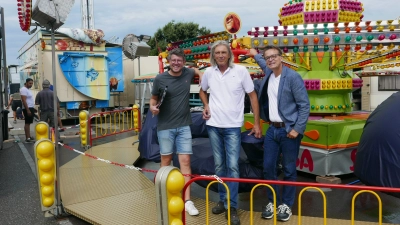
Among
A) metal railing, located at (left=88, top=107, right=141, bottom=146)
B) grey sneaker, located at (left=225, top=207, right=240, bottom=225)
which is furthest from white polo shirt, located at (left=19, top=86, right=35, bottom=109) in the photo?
grey sneaker, located at (left=225, top=207, right=240, bottom=225)

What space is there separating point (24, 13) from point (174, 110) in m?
1.99

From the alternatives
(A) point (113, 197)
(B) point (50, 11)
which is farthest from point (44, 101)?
(B) point (50, 11)

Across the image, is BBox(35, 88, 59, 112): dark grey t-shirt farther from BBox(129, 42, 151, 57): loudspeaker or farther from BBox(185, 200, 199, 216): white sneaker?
BBox(185, 200, 199, 216): white sneaker

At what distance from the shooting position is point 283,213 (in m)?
4.04

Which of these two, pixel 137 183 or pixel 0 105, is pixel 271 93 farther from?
pixel 0 105

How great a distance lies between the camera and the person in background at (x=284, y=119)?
391 cm

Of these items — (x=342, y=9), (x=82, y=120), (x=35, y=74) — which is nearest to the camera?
(x=342, y=9)

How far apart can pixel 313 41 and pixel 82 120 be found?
5.78 m

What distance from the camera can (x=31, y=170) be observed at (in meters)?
7.37

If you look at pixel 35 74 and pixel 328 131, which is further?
pixel 35 74

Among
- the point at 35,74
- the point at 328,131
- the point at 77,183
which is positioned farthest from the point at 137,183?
the point at 35,74

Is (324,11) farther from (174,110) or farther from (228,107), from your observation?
(174,110)

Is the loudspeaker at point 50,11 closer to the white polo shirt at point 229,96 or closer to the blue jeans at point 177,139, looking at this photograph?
the blue jeans at point 177,139

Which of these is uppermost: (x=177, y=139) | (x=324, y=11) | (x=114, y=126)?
(x=324, y=11)
